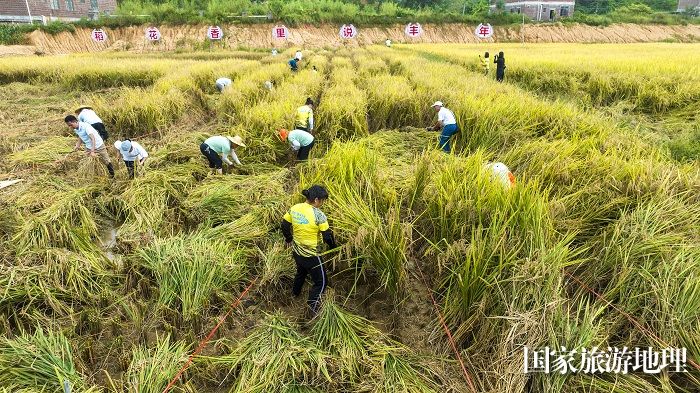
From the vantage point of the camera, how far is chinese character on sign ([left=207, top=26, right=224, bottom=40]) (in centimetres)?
2977

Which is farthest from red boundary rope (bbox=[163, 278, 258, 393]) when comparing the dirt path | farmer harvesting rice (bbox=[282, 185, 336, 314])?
the dirt path

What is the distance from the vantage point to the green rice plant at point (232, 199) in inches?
163

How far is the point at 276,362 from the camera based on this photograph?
233cm

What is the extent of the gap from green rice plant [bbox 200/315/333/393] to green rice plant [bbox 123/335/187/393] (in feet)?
0.62

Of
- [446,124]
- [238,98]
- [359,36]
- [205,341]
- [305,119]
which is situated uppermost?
[359,36]

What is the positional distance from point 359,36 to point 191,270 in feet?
120

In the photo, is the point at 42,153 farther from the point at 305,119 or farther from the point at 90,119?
the point at 305,119

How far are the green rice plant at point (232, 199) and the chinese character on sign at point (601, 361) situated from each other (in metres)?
2.79

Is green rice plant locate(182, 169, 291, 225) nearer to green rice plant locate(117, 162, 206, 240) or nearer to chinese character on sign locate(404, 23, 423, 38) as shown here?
green rice plant locate(117, 162, 206, 240)

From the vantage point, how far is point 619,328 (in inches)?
92.8

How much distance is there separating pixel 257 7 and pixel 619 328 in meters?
40.5

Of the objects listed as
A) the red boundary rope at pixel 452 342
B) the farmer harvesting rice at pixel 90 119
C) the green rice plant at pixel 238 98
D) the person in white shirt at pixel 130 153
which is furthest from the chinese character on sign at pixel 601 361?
the farmer harvesting rice at pixel 90 119

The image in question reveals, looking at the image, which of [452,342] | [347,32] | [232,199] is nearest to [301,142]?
[232,199]

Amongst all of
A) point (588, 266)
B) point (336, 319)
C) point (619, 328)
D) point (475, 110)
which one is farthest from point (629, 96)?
point (336, 319)
